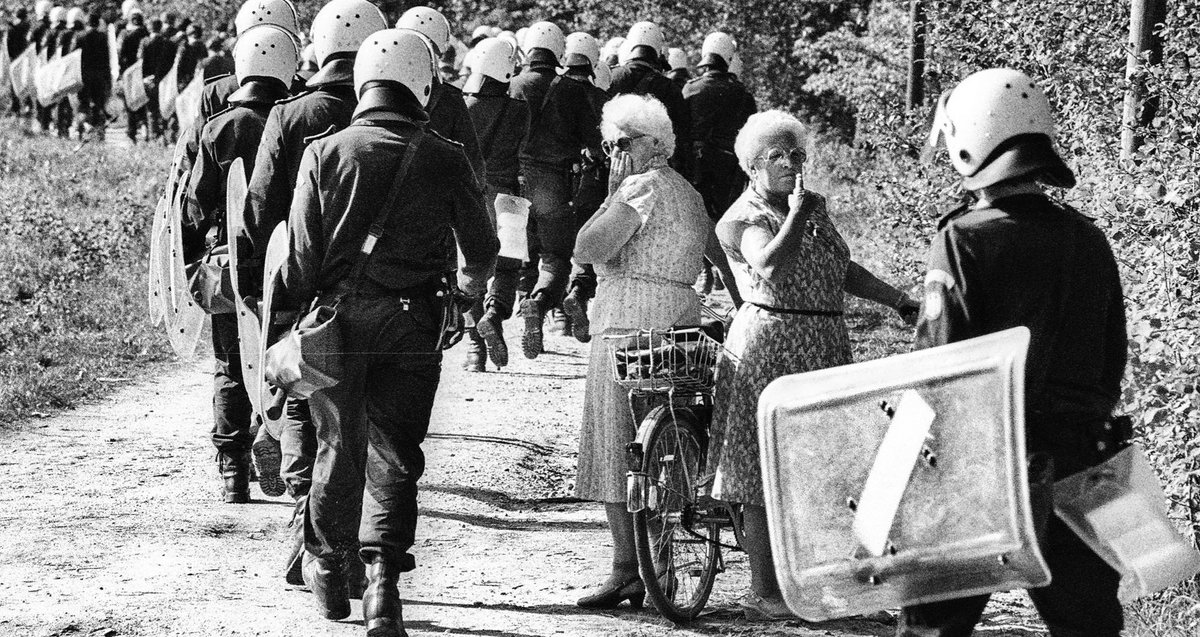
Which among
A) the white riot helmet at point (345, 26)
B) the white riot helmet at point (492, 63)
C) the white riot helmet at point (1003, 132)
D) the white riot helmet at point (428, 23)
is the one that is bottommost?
the white riot helmet at point (1003, 132)

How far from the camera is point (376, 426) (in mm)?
6094

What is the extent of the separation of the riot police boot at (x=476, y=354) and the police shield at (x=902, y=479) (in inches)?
302

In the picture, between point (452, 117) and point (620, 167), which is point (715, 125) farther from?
point (620, 167)

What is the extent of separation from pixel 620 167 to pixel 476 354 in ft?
17.9

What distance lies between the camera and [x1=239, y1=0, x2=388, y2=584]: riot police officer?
6668 millimetres

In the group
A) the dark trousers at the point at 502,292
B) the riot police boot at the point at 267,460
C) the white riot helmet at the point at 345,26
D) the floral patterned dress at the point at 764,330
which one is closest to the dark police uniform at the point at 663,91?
the dark trousers at the point at 502,292

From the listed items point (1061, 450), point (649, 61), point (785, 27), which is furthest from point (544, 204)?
point (785, 27)

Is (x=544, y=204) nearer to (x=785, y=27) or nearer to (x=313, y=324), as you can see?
(x=313, y=324)

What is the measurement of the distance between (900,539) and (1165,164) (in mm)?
3488

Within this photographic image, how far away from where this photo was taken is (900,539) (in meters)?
4.11

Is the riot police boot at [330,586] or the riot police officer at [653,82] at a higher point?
the riot police officer at [653,82]

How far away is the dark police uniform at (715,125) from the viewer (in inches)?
573

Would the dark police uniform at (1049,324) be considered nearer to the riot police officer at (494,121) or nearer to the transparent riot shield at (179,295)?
the transparent riot shield at (179,295)

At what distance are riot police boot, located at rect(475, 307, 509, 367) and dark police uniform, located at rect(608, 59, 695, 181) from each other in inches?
127
